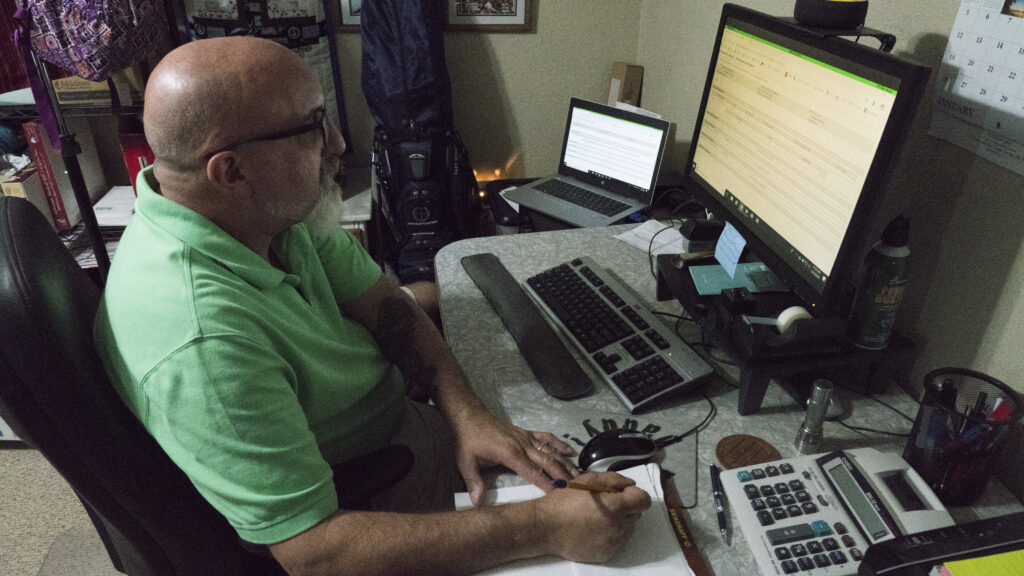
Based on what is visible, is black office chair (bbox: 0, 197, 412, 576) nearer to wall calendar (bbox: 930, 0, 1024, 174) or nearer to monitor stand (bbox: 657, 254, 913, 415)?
monitor stand (bbox: 657, 254, 913, 415)

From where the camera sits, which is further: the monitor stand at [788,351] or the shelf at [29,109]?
the shelf at [29,109]

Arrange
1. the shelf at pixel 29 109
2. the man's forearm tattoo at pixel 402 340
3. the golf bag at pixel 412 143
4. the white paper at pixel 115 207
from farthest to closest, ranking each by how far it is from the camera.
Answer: the golf bag at pixel 412 143, the white paper at pixel 115 207, the shelf at pixel 29 109, the man's forearm tattoo at pixel 402 340

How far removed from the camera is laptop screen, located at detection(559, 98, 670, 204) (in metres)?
1.99

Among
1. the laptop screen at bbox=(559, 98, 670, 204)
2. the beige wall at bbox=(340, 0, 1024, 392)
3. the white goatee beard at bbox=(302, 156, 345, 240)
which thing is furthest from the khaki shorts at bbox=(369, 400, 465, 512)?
the laptop screen at bbox=(559, 98, 670, 204)

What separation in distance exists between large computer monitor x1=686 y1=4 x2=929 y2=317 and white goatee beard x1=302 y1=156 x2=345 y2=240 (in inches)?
28.3

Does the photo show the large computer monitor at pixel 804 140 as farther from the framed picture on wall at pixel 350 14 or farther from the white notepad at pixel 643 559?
the framed picture on wall at pixel 350 14

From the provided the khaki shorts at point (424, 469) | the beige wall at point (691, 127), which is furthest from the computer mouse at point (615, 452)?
the beige wall at point (691, 127)

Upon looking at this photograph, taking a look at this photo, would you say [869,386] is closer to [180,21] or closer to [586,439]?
[586,439]

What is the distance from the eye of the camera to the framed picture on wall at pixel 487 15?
7.84ft

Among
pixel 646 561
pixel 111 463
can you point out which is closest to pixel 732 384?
Result: pixel 646 561

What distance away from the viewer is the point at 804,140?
0.94 metres

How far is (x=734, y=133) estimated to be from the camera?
1.16 m

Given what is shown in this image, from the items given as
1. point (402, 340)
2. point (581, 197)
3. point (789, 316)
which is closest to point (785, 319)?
point (789, 316)

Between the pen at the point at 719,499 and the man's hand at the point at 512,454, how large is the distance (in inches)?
7.3
